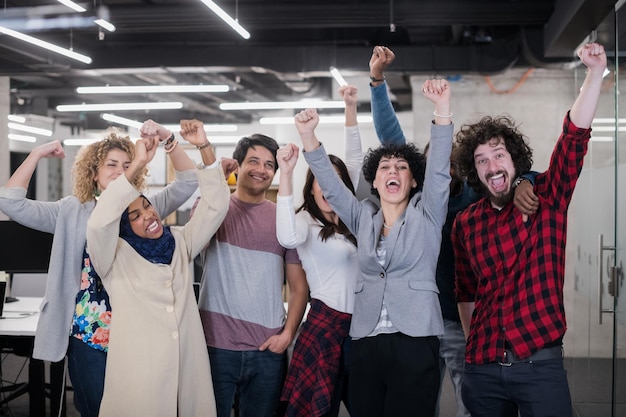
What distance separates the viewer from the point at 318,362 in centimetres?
264

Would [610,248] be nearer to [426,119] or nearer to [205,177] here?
[205,177]

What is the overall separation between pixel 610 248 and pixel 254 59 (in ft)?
20.2

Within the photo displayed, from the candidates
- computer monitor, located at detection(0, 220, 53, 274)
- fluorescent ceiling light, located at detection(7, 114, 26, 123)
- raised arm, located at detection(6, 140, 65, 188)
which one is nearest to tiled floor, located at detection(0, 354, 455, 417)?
computer monitor, located at detection(0, 220, 53, 274)

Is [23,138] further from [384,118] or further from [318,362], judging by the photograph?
[318,362]

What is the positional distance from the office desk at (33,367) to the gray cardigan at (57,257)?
Result: 1.27 meters

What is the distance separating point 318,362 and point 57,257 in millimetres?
1101

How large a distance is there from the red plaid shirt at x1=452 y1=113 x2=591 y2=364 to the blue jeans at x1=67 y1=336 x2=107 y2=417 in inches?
54.8

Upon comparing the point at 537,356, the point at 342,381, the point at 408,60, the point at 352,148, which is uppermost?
the point at 408,60

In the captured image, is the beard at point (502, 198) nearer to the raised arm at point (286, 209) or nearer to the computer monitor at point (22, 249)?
the raised arm at point (286, 209)

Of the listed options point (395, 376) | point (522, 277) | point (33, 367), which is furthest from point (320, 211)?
point (33, 367)

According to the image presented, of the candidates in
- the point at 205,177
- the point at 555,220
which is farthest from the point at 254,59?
the point at 555,220

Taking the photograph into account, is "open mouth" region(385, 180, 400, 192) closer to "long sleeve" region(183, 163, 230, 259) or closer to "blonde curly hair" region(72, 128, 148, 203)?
"long sleeve" region(183, 163, 230, 259)

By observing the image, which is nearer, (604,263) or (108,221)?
(108,221)

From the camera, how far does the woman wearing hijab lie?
2.39 m
